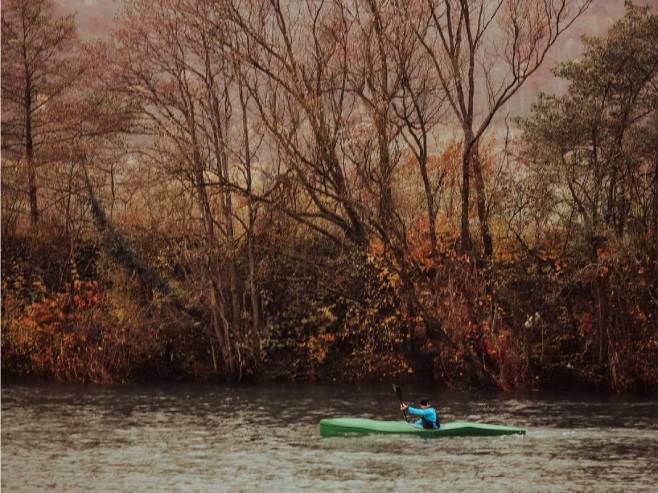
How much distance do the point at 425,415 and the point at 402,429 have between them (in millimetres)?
722

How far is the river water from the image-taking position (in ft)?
80.4

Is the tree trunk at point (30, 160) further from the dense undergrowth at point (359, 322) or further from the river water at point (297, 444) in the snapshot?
the river water at point (297, 444)

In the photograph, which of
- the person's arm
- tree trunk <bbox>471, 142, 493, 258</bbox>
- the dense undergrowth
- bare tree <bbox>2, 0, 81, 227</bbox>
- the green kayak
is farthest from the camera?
bare tree <bbox>2, 0, 81, 227</bbox>

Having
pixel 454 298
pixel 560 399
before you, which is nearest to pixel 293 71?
pixel 454 298

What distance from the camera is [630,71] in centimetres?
3738

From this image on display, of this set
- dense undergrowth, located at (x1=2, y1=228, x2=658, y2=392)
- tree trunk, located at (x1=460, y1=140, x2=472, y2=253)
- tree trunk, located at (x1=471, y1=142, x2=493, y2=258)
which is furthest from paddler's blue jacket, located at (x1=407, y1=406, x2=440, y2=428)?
tree trunk, located at (x1=471, y1=142, x2=493, y2=258)

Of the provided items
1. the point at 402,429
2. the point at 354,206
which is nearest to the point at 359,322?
the point at 354,206

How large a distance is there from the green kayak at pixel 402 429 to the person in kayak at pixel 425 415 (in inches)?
4.4

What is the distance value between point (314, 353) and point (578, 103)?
1050 cm

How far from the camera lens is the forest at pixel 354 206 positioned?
121 feet

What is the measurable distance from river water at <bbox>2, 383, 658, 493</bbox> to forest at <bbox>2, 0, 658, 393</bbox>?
1.92 metres

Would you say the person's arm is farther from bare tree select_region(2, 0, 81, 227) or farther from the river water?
bare tree select_region(2, 0, 81, 227)

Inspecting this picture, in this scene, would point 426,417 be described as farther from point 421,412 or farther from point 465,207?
point 465,207

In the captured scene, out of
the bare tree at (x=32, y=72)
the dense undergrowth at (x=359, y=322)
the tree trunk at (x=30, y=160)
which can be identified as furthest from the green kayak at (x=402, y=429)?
the bare tree at (x=32, y=72)
